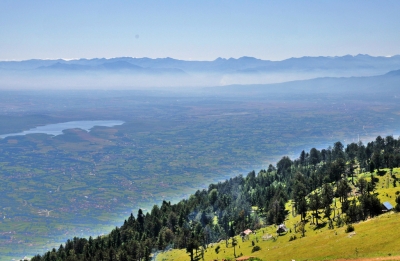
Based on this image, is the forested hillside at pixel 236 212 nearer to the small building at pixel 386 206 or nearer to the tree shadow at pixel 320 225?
the tree shadow at pixel 320 225

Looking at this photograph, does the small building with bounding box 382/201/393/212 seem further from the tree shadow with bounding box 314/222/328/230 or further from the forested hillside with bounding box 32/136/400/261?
the tree shadow with bounding box 314/222/328/230

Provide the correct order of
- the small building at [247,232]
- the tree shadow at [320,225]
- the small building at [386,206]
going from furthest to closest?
the small building at [247,232], the tree shadow at [320,225], the small building at [386,206]

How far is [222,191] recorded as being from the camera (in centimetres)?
15675

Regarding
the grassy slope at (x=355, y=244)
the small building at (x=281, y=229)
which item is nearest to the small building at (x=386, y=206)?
the grassy slope at (x=355, y=244)

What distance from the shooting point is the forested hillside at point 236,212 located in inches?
3595

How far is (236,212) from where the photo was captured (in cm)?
12444

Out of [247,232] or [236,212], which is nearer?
[247,232]

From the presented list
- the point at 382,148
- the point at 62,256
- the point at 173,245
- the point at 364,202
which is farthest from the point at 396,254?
the point at 382,148

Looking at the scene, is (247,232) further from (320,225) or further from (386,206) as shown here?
(386,206)

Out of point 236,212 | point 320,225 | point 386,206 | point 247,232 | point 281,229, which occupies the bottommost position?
point 236,212

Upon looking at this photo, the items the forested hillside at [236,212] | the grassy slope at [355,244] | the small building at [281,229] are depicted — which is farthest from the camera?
the forested hillside at [236,212]

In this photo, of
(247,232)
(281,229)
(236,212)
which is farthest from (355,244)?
(236,212)

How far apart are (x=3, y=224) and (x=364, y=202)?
152 meters

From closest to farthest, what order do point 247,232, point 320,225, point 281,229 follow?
point 320,225 → point 281,229 → point 247,232
